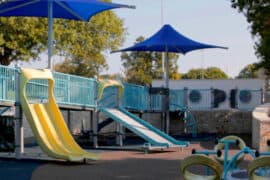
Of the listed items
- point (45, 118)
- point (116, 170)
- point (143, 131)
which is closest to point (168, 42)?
point (143, 131)

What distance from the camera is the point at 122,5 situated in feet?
51.2

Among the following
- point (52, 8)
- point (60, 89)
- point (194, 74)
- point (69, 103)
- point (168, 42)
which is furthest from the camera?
point (194, 74)

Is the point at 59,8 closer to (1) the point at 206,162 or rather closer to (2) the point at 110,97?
(2) the point at 110,97

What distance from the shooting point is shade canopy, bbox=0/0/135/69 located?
16.2 m

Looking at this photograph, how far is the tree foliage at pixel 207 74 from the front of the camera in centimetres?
8738

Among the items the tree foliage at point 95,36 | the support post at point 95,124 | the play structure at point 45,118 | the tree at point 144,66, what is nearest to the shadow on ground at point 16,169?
the play structure at point 45,118

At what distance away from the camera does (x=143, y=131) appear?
1841 cm

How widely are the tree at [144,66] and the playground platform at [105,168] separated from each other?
41.7 meters

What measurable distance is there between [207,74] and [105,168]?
266 ft

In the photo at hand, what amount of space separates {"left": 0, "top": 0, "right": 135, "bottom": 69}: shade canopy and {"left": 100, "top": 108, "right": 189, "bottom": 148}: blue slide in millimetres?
3323

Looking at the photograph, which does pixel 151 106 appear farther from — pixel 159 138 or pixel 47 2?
pixel 47 2

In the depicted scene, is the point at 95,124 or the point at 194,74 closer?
the point at 95,124

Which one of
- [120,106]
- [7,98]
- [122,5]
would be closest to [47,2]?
[122,5]

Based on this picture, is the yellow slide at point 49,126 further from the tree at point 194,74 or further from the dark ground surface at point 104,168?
the tree at point 194,74
